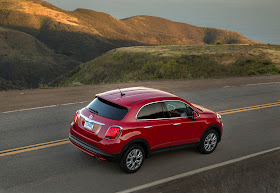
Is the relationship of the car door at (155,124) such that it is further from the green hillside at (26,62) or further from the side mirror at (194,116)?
the green hillside at (26,62)

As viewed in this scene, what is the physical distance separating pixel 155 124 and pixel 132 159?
0.95m

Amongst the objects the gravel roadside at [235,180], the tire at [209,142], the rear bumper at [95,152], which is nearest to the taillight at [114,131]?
the rear bumper at [95,152]

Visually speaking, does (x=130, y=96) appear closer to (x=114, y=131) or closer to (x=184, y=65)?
(x=114, y=131)

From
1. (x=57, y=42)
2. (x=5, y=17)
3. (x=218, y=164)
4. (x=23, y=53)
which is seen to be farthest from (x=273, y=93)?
(x=5, y=17)

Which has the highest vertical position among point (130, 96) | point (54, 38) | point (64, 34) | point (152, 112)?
point (64, 34)

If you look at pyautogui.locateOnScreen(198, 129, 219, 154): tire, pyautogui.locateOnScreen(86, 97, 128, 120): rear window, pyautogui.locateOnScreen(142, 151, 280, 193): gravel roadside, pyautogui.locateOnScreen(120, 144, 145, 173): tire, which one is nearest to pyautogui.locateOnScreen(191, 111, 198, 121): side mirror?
pyautogui.locateOnScreen(198, 129, 219, 154): tire

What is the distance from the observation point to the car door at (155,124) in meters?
7.51

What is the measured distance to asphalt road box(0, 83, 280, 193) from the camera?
690cm

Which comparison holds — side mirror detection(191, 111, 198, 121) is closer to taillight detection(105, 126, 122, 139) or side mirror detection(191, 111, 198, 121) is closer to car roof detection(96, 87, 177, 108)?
car roof detection(96, 87, 177, 108)

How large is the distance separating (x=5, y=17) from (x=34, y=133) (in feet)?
519

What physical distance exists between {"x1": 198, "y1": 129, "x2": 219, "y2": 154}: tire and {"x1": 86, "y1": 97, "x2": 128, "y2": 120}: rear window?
2.64 metres

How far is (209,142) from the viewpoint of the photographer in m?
9.10

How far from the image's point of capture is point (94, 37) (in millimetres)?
145375

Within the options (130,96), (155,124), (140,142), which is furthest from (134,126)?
(130,96)
